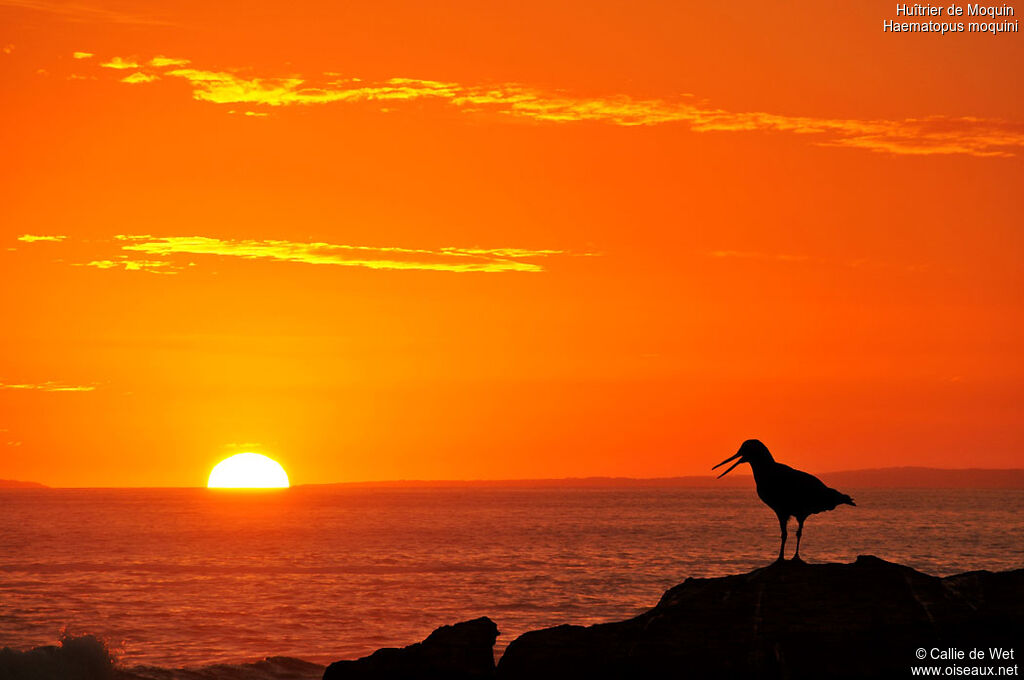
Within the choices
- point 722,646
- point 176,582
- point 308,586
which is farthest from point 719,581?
point 176,582

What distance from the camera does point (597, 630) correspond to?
18109 millimetres

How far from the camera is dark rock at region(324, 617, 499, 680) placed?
18859mm

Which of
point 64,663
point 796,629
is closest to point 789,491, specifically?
point 796,629

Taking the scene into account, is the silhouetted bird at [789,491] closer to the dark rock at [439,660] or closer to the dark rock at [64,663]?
the dark rock at [439,660]

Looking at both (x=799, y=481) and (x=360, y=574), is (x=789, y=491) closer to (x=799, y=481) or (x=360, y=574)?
(x=799, y=481)

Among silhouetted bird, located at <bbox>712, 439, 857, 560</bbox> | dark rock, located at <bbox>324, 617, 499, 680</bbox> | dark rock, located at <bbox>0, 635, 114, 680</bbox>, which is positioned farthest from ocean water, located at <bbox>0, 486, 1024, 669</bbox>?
silhouetted bird, located at <bbox>712, 439, 857, 560</bbox>

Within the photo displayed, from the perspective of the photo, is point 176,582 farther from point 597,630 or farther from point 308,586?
point 597,630

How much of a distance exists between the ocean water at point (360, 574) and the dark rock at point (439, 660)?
59.3 feet

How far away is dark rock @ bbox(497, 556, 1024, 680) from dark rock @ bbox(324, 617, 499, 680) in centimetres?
125

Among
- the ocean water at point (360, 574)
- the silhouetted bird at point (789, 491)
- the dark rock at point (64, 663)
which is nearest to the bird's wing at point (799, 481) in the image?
the silhouetted bird at point (789, 491)

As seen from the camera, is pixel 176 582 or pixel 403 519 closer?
pixel 176 582

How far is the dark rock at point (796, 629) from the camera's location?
16.0m

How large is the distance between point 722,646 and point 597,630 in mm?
2388

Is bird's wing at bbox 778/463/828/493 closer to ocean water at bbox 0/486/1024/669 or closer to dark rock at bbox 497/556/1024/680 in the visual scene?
dark rock at bbox 497/556/1024/680
